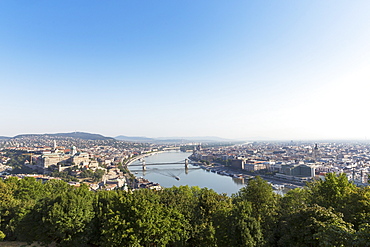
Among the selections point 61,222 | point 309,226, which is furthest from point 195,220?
point 61,222

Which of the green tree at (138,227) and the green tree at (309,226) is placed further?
the green tree at (138,227)

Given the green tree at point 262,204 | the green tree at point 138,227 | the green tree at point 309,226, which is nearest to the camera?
the green tree at point 309,226

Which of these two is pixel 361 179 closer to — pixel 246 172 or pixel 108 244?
→ pixel 246 172

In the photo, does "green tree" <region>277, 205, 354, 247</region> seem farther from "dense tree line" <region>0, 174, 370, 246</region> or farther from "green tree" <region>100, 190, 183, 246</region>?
"green tree" <region>100, 190, 183, 246</region>

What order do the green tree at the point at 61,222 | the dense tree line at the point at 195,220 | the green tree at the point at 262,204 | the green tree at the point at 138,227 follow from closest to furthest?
the dense tree line at the point at 195,220 → the green tree at the point at 138,227 → the green tree at the point at 262,204 → the green tree at the point at 61,222

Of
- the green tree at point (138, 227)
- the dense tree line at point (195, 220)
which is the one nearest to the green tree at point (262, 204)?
the dense tree line at point (195, 220)

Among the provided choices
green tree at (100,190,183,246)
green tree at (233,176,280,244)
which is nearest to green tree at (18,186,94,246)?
green tree at (100,190,183,246)

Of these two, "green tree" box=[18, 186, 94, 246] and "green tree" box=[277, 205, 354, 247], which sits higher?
"green tree" box=[277, 205, 354, 247]

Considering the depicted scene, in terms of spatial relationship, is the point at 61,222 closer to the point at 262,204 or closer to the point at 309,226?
the point at 262,204

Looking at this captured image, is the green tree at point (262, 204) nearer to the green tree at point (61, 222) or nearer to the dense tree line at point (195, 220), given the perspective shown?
the dense tree line at point (195, 220)
